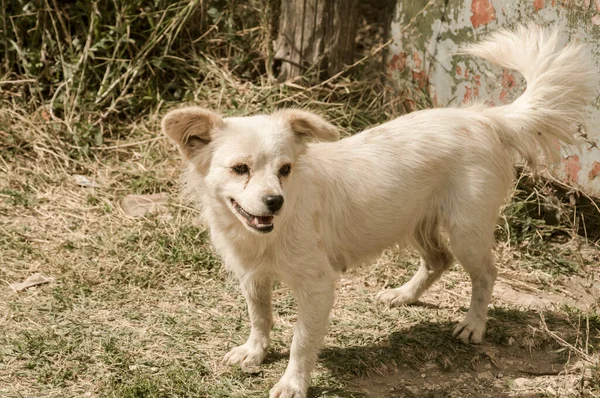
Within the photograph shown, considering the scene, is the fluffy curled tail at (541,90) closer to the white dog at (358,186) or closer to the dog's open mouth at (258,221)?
the white dog at (358,186)

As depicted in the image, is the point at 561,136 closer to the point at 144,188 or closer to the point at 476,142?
the point at 476,142

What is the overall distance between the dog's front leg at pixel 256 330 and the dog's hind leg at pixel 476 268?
119cm

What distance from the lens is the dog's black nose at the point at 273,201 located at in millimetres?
3785

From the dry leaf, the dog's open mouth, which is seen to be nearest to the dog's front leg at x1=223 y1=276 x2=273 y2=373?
the dog's open mouth

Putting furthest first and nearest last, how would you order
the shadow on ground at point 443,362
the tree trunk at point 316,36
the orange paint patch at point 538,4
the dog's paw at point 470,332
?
the tree trunk at point 316,36
the orange paint patch at point 538,4
the dog's paw at point 470,332
the shadow on ground at point 443,362

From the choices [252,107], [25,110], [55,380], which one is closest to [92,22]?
[25,110]

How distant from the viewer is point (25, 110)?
23.7 ft

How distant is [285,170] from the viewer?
13.2 ft

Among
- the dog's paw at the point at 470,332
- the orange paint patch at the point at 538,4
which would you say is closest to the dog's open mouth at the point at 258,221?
the dog's paw at the point at 470,332

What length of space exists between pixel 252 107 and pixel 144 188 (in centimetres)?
127

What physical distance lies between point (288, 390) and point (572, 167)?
9.55ft

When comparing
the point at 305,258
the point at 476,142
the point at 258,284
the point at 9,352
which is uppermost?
the point at 476,142

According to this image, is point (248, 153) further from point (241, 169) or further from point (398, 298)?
point (398, 298)

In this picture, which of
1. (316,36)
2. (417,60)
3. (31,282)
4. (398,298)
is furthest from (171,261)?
(417,60)
